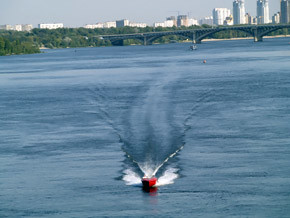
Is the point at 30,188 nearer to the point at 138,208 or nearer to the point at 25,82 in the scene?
the point at 138,208

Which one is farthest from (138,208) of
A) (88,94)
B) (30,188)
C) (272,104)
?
(88,94)

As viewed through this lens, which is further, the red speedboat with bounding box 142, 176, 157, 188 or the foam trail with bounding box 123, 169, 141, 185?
the foam trail with bounding box 123, 169, 141, 185

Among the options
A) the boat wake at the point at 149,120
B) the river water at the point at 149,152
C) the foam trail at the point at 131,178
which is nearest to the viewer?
the river water at the point at 149,152

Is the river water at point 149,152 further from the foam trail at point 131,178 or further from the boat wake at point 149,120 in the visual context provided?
the foam trail at point 131,178

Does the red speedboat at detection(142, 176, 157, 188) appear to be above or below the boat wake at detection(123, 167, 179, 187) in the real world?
above

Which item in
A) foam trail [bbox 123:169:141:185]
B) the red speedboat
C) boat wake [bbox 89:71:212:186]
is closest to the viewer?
the red speedboat

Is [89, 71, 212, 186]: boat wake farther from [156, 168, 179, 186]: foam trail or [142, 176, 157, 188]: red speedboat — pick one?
[142, 176, 157, 188]: red speedboat

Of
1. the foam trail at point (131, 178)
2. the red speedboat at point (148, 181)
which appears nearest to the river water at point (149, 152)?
the foam trail at point (131, 178)

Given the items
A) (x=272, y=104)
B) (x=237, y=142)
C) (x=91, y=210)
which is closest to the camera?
(x=91, y=210)

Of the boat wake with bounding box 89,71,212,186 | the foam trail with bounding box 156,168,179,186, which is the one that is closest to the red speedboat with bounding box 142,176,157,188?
the foam trail with bounding box 156,168,179,186
